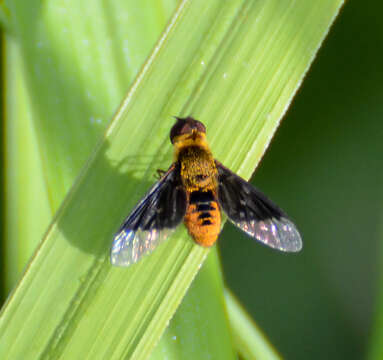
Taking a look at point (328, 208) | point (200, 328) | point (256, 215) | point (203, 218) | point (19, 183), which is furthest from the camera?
point (328, 208)

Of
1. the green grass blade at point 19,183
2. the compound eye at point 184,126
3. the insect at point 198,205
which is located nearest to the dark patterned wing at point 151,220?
the insect at point 198,205

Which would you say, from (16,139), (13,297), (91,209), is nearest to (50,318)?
(13,297)

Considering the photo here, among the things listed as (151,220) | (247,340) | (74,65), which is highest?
(74,65)

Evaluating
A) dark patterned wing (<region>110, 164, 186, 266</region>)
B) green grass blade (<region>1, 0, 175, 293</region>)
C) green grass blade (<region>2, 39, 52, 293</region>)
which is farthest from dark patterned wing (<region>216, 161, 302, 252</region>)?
green grass blade (<region>2, 39, 52, 293</region>)

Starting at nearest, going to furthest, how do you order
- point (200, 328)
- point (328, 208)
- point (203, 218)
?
point (200, 328) < point (203, 218) < point (328, 208)

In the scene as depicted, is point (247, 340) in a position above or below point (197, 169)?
below

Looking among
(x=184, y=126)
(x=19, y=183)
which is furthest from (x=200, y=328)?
(x=19, y=183)

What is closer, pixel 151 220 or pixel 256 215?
pixel 151 220

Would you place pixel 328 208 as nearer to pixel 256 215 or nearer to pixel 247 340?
pixel 256 215
